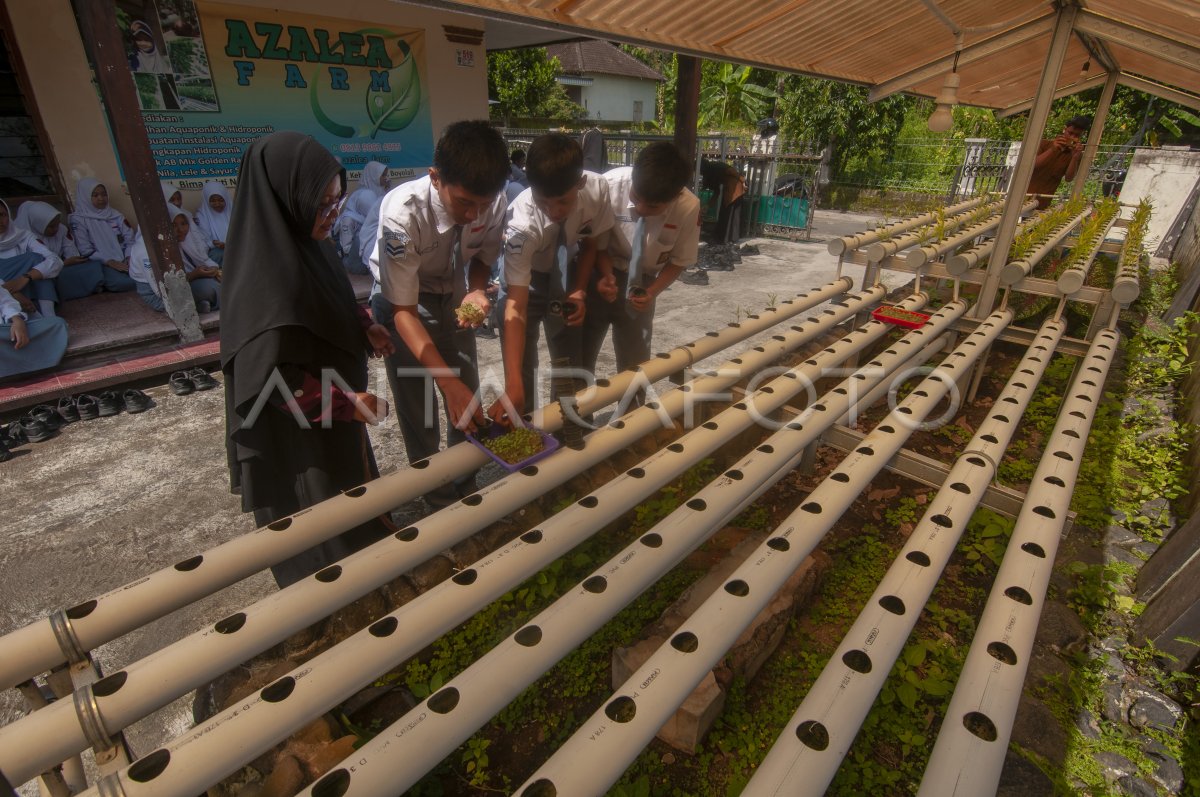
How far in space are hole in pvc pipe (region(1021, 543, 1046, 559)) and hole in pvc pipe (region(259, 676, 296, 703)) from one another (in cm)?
249

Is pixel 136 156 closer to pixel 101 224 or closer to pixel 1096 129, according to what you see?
pixel 101 224

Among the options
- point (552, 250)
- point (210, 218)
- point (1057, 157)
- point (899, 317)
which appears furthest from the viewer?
point (1057, 157)

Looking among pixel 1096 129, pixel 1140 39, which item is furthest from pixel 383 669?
pixel 1096 129

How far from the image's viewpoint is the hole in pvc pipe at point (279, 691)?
1541 millimetres

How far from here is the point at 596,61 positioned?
33500 mm

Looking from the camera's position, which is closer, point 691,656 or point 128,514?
point 691,656

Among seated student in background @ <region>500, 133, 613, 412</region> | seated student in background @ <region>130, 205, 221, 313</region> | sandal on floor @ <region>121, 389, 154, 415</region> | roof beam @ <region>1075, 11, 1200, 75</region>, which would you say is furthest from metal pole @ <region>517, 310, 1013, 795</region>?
seated student in background @ <region>130, 205, 221, 313</region>

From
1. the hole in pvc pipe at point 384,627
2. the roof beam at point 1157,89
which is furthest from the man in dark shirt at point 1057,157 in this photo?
the hole in pvc pipe at point 384,627

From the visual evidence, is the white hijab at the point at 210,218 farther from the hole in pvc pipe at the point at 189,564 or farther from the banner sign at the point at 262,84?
the hole in pvc pipe at the point at 189,564

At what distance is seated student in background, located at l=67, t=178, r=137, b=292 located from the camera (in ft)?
22.1

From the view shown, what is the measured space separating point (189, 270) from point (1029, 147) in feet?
27.1

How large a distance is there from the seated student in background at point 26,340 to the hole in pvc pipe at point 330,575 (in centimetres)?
528

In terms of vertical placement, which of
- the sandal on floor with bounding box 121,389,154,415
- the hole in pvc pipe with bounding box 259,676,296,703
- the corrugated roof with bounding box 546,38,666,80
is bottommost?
the sandal on floor with bounding box 121,389,154,415

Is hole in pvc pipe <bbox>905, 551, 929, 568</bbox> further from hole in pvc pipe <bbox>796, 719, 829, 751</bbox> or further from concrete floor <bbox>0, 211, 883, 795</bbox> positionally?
concrete floor <bbox>0, 211, 883, 795</bbox>
